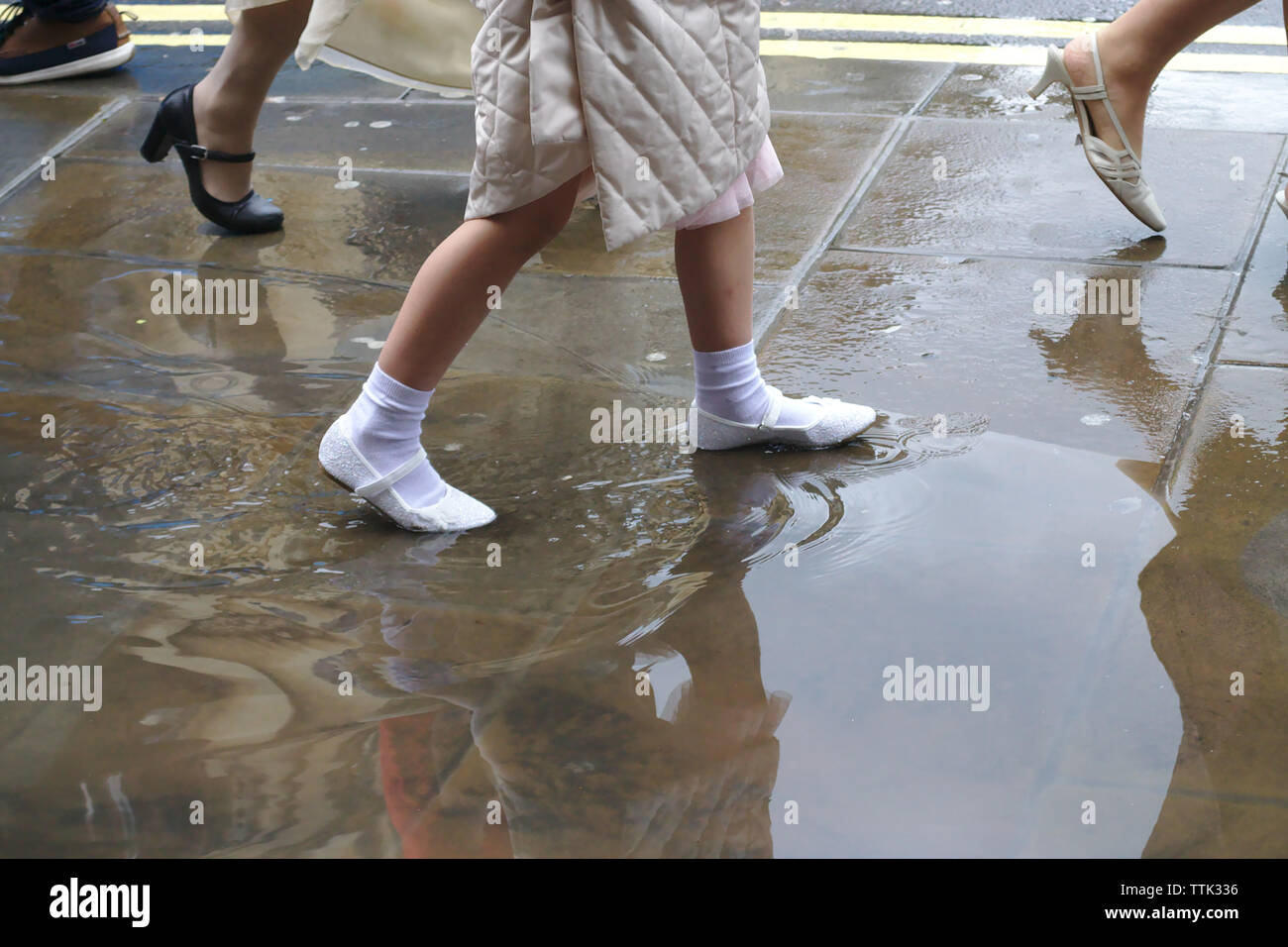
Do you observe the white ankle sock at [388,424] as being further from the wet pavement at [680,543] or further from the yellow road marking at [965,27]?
the yellow road marking at [965,27]

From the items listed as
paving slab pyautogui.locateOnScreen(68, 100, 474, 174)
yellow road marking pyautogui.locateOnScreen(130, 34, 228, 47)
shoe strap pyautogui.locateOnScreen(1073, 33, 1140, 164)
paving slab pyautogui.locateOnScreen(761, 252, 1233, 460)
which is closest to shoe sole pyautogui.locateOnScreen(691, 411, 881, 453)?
paving slab pyautogui.locateOnScreen(761, 252, 1233, 460)

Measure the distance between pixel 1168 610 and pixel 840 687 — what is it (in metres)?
0.60

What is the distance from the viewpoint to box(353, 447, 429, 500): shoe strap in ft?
8.43

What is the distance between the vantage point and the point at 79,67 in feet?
17.1

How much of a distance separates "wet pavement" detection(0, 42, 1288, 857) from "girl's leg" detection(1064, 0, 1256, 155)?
281 mm

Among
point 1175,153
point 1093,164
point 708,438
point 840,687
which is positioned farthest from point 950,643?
point 1175,153

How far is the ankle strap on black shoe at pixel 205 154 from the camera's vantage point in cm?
387

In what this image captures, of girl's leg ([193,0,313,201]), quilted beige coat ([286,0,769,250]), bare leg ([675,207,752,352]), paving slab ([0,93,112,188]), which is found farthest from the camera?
paving slab ([0,93,112,188])

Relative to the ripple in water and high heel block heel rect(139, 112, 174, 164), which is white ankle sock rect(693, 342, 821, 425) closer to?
the ripple in water

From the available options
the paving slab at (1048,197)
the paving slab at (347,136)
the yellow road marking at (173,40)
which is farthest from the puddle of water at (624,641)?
the yellow road marking at (173,40)

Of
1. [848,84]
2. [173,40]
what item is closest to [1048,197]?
[848,84]

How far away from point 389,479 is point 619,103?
0.84 meters

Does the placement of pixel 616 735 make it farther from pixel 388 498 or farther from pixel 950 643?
pixel 388 498

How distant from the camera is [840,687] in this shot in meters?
2.15
